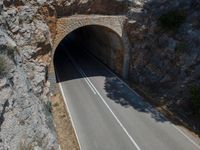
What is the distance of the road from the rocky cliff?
10.1 feet

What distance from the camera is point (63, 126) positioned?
24.8 metres

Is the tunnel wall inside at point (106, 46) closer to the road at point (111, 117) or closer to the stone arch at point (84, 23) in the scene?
the stone arch at point (84, 23)

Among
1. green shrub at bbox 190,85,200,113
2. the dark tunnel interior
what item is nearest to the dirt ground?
the dark tunnel interior

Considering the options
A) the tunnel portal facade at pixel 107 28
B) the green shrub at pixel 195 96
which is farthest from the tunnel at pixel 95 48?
the green shrub at pixel 195 96

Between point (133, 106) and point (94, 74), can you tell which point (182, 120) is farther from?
point (94, 74)

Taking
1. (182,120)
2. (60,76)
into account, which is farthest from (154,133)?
(60,76)

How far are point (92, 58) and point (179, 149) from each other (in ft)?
78.8

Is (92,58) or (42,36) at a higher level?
(42,36)

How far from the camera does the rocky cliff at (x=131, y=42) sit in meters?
16.7

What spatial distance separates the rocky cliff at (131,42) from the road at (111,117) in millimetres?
3065

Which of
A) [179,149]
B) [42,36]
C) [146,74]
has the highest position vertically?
[42,36]

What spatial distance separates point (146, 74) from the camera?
108 ft

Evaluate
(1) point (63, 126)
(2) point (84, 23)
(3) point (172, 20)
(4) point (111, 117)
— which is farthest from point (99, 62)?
(1) point (63, 126)

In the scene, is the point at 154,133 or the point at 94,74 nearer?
the point at 154,133
